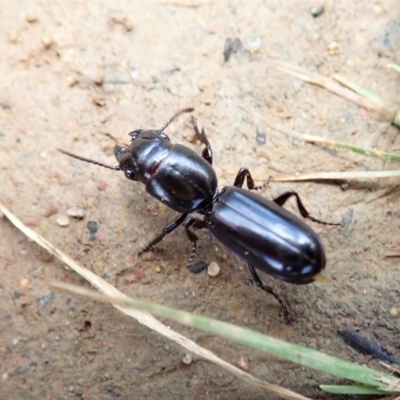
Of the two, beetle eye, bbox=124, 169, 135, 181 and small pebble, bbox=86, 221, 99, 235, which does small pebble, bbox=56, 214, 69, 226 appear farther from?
beetle eye, bbox=124, 169, 135, 181

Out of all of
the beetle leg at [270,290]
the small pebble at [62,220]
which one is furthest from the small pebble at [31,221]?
the beetle leg at [270,290]

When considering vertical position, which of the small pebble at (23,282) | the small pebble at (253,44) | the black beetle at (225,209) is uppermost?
the small pebble at (253,44)

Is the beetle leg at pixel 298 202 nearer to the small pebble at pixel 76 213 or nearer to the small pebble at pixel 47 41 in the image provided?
the small pebble at pixel 76 213

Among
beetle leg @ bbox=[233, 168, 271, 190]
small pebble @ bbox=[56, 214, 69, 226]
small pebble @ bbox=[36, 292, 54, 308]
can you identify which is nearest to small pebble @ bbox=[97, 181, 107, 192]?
small pebble @ bbox=[56, 214, 69, 226]

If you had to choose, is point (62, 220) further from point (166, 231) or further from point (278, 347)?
point (278, 347)

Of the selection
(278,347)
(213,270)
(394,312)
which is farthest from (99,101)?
(394,312)
